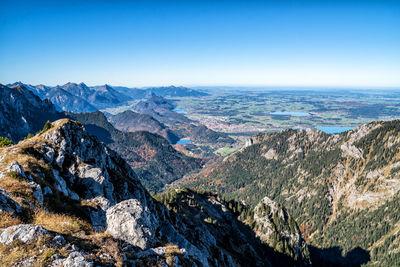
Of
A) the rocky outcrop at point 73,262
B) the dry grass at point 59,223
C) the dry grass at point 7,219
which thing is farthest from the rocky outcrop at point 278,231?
the dry grass at point 7,219

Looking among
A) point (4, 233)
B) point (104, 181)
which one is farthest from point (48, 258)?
point (104, 181)

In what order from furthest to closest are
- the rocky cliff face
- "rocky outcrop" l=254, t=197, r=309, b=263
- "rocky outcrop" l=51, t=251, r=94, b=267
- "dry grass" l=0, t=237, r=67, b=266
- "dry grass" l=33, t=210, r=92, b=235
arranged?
1. "rocky outcrop" l=254, t=197, r=309, b=263
2. "dry grass" l=33, t=210, r=92, b=235
3. the rocky cliff face
4. "rocky outcrop" l=51, t=251, r=94, b=267
5. "dry grass" l=0, t=237, r=67, b=266

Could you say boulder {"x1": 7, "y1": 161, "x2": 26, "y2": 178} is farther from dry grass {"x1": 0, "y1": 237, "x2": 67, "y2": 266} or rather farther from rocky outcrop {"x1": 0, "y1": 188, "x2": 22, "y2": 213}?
dry grass {"x1": 0, "y1": 237, "x2": 67, "y2": 266}

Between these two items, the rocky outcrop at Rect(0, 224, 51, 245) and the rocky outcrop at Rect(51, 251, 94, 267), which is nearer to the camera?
the rocky outcrop at Rect(51, 251, 94, 267)

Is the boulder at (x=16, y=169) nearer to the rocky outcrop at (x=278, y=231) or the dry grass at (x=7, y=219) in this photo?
the dry grass at (x=7, y=219)

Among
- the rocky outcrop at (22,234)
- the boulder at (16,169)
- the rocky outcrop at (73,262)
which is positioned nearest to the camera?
the rocky outcrop at (73,262)

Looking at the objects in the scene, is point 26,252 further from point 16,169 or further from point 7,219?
point 16,169

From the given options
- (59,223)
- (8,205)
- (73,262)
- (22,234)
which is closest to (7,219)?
(8,205)

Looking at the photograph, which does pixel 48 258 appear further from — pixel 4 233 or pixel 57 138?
pixel 57 138

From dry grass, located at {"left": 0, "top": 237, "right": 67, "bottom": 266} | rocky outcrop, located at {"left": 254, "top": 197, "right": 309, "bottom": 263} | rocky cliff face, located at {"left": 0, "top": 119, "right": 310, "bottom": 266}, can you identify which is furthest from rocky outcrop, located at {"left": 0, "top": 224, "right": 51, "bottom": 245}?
rocky outcrop, located at {"left": 254, "top": 197, "right": 309, "bottom": 263}
